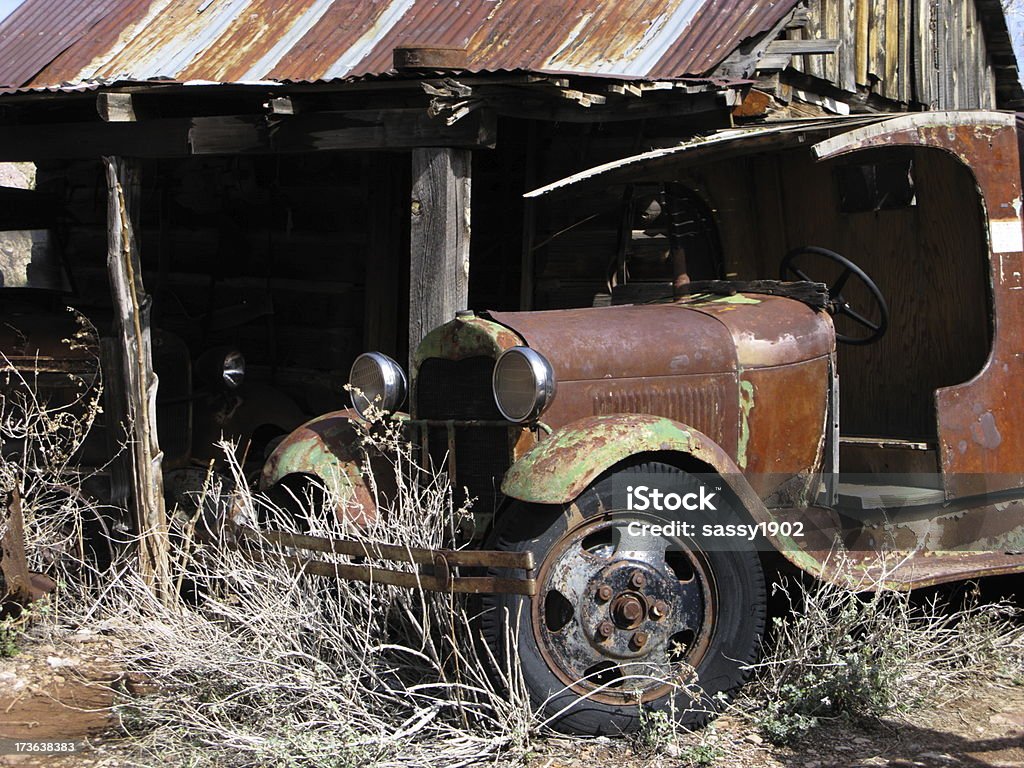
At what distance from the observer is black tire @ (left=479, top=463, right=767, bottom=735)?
4.00 meters

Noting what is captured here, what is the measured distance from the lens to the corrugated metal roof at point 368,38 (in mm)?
7031

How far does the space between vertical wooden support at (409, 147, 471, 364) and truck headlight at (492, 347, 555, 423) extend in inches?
58.9

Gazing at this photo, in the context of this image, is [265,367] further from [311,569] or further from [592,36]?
[311,569]

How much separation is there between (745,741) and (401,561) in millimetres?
1327

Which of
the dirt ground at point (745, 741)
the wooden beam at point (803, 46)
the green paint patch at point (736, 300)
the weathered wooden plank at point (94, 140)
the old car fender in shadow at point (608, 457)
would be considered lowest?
the dirt ground at point (745, 741)

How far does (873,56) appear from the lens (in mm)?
9258

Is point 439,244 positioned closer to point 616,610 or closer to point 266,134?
point 266,134

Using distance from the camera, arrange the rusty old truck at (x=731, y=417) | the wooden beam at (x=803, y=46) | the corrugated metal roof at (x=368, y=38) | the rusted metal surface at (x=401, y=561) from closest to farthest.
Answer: the rusted metal surface at (x=401, y=561)
the rusty old truck at (x=731, y=417)
the corrugated metal roof at (x=368, y=38)
the wooden beam at (x=803, y=46)

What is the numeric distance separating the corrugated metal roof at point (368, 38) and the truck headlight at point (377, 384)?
2.26m

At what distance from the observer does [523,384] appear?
4.23m

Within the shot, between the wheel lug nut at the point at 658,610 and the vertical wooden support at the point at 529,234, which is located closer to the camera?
the wheel lug nut at the point at 658,610

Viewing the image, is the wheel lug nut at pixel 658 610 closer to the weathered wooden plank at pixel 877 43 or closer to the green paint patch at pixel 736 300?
the green paint patch at pixel 736 300

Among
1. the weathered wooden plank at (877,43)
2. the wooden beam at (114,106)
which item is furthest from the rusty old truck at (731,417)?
the weathered wooden plank at (877,43)

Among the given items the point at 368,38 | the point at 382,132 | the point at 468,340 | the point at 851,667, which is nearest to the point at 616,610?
the point at 851,667
